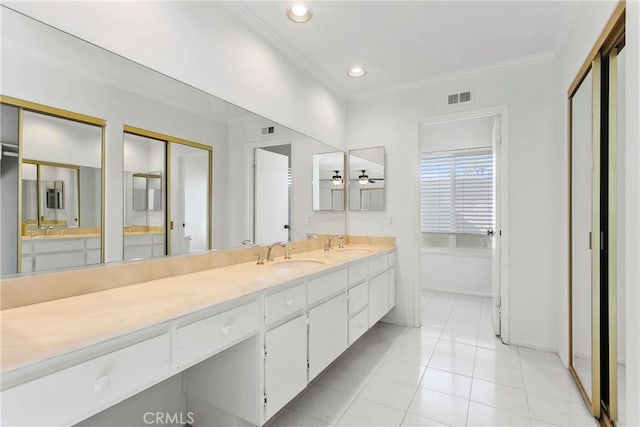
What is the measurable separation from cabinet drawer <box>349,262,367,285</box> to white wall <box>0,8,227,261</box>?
4.82 feet

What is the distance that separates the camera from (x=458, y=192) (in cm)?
469

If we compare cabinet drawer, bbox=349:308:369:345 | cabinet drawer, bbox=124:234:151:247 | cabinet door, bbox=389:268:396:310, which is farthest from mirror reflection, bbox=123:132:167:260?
cabinet door, bbox=389:268:396:310

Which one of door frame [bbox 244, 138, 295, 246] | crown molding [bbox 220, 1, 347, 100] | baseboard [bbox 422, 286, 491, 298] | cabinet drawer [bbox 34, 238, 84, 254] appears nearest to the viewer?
cabinet drawer [bbox 34, 238, 84, 254]

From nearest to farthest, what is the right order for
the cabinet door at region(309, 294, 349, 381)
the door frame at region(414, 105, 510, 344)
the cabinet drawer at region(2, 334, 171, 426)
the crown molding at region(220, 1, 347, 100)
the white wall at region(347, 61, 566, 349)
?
the cabinet drawer at region(2, 334, 171, 426)
the cabinet door at region(309, 294, 349, 381)
the crown molding at region(220, 1, 347, 100)
the white wall at region(347, 61, 566, 349)
the door frame at region(414, 105, 510, 344)

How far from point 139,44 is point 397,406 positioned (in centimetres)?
247

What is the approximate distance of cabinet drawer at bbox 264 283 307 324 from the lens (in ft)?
5.09

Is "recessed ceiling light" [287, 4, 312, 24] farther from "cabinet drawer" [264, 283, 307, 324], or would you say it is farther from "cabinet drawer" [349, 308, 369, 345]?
"cabinet drawer" [349, 308, 369, 345]

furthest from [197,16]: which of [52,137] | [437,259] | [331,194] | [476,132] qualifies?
[437,259]

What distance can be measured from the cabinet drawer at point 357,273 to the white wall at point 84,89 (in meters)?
1.47

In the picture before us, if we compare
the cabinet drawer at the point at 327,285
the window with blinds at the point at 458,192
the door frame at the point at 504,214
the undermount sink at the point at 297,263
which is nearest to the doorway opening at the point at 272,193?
the undermount sink at the point at 297,263

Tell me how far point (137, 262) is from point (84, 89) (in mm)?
822

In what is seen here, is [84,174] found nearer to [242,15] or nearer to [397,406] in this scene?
[242,15]

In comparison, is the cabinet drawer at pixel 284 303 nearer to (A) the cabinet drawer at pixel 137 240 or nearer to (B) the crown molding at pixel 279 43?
(A) the cabinet drawer at pixel 137 240

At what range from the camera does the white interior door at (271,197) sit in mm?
→ 2426
